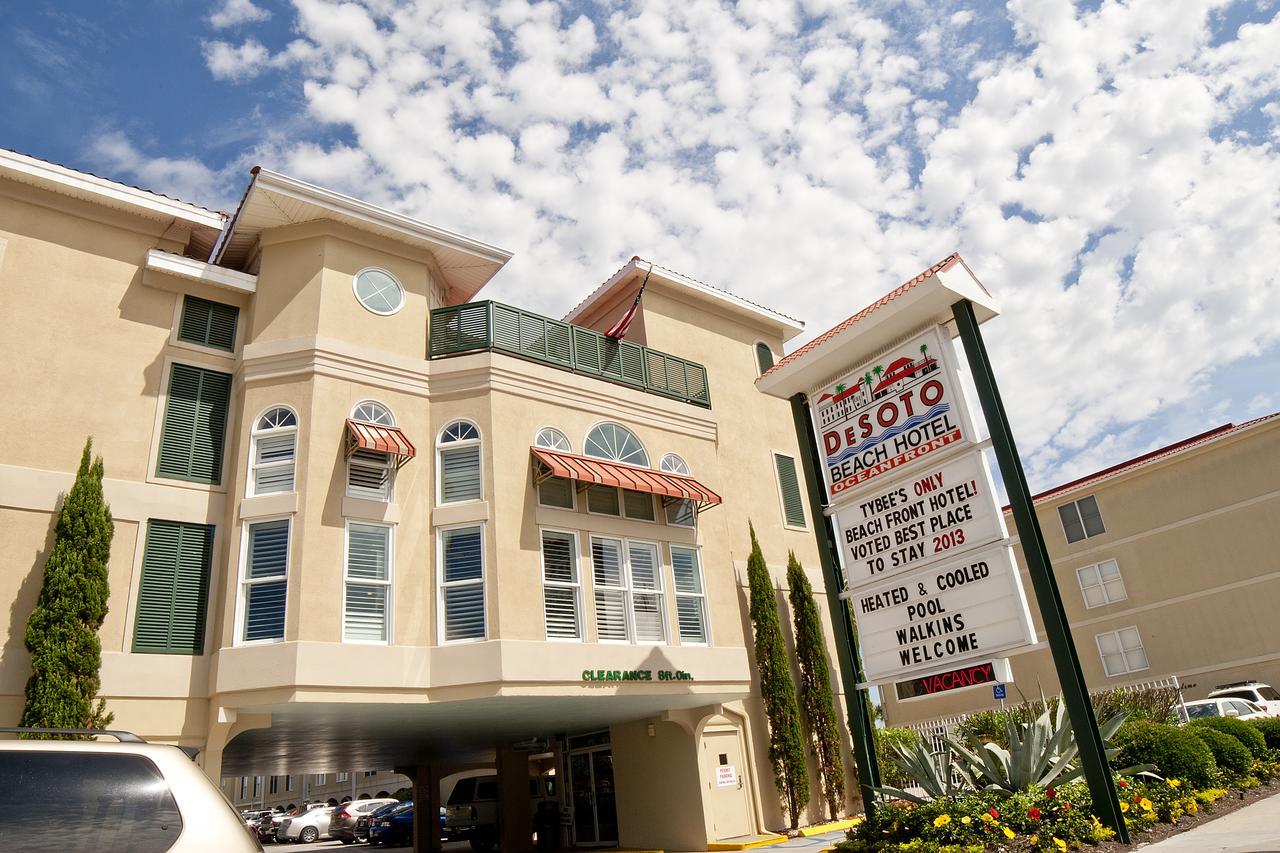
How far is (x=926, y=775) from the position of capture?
36.6ft

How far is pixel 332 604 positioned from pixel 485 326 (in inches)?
244

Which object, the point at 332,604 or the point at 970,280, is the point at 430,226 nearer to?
the point at 332,604

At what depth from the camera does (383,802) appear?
101ft

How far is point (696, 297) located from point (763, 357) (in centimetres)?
290

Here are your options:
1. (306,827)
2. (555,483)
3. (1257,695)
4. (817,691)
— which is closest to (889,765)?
(817,691)

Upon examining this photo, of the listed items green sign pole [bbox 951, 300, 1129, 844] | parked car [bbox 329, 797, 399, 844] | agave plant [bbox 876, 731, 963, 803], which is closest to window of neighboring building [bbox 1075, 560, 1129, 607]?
agave plant [bbox 876, 731, 963, 803]

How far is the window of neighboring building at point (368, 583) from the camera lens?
46.1 ft

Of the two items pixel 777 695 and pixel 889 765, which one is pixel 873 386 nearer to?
pixel 777 695

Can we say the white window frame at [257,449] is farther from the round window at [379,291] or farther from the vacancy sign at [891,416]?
the vacancy sign at [891,416]

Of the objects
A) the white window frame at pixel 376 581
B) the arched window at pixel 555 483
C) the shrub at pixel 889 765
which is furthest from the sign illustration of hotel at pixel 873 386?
the shrub at pixel 889 765

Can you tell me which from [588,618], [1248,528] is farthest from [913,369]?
[1248,528]

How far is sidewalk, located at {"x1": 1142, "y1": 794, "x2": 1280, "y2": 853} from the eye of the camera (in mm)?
8039

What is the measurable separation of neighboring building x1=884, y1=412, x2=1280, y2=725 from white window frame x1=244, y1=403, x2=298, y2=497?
69.9 feet

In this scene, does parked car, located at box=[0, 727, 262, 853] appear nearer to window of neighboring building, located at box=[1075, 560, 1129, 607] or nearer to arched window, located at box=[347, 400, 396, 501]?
arched window, located at box=[347, 400, 396, 501]
